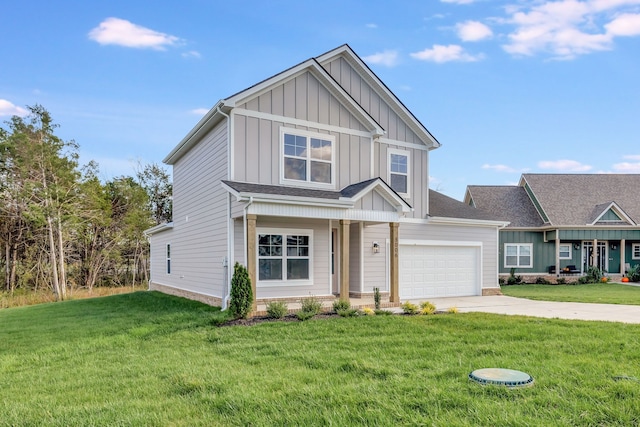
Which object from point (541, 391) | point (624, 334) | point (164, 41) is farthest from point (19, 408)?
point (164, 41)

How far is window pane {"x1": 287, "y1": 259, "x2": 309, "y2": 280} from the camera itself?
1149cm

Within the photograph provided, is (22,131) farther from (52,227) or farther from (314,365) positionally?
(314,365)

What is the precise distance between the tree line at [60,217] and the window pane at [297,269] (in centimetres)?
1369

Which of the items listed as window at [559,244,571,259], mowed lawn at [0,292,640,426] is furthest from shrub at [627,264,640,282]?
mowed lawn at [0,292,640,426]

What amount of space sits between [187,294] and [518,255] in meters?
17.2

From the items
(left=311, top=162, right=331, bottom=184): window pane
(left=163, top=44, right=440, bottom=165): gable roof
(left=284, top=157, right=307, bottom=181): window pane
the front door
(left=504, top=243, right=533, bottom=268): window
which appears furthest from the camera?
the front door

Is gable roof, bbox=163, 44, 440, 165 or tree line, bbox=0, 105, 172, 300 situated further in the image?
tree line, bbox=0, 105, 172, 300

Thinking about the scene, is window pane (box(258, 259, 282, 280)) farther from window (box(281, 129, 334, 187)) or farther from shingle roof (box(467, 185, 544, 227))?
shingle roof (box(467, 185, 544, 227))

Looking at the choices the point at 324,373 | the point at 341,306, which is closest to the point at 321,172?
the point at 341,306

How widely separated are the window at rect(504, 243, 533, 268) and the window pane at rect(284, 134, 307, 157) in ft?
50.3

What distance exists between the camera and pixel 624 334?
708cm

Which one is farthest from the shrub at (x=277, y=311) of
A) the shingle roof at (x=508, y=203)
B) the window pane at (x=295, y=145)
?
the shingle roof at (x=508, y=203)

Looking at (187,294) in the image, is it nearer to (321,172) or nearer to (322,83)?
(321,172)

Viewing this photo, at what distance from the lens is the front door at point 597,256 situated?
2334 cm
